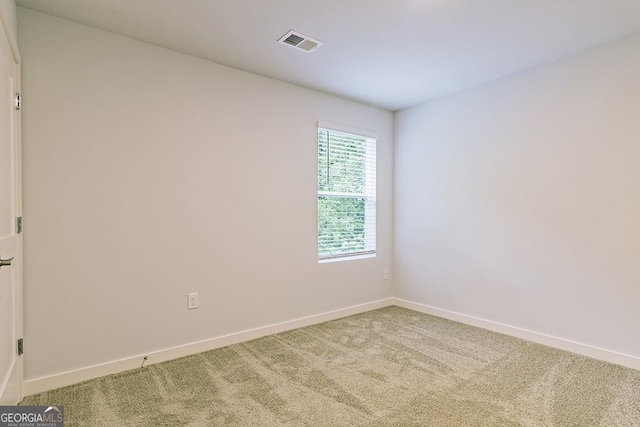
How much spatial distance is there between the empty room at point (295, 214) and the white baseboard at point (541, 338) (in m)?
0.02

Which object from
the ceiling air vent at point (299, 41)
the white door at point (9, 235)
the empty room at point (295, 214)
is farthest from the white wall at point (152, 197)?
the ceiling air vent at point (299, 41)

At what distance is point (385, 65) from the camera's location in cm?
292

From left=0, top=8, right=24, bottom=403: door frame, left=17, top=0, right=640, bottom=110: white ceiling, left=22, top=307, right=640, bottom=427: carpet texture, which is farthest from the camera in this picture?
left=17, top=0, right=640, bottom=110: white ceiling

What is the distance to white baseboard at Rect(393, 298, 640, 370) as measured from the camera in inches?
97.4

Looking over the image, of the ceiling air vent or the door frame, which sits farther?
the ceiling air vent

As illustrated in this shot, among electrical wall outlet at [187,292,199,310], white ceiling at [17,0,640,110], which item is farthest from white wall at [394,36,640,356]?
electrical wall outlet at [187,292,199,310]

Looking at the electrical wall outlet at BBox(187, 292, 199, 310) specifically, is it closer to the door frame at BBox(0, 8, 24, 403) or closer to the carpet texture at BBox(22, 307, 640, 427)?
the carpet texture at BBox(22, 307, 640, 427)

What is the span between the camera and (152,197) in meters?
2.54

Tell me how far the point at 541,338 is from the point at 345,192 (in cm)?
230

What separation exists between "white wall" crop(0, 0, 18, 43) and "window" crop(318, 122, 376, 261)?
237 centimetres

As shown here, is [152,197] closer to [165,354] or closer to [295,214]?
[165,354]

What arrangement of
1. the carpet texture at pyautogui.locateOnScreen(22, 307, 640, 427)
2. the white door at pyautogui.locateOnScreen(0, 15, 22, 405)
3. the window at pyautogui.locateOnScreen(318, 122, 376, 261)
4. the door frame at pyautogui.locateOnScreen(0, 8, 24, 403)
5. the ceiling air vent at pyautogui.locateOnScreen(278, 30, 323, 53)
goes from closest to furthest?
the white door at pyautogui.locateOnScreen(0, 15, 22, 405) < the carpet texture at pyautogui.locateOnScreen(22, 307, 640, 427) < the door frame at pyautogui.locateOnScreen(0, 8, 24, 403) < the ceiling air vent at pyautogui.locateOnScreen(278, 30, 323, 53) < the window at pyautogui.locateOnScreen(318, 122, 376, 261)

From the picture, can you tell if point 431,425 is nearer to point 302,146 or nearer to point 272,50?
point 302,146

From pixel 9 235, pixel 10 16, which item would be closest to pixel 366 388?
pixel 9 235
